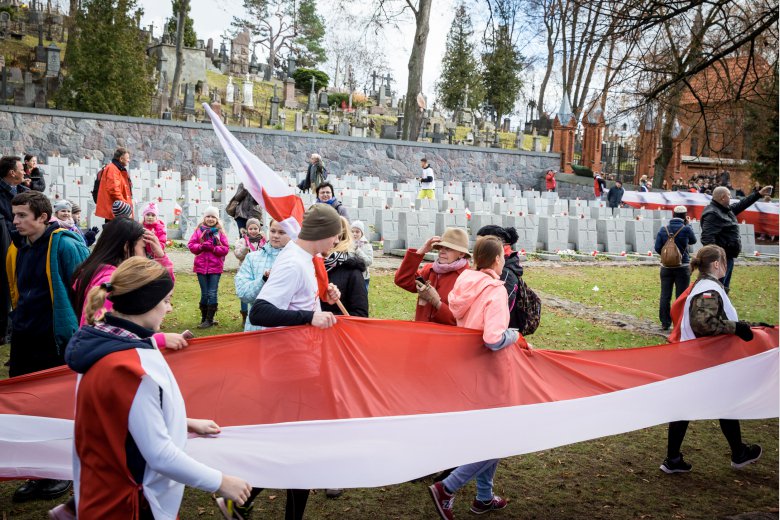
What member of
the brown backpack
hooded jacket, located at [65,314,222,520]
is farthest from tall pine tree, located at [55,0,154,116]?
hooded jacket, located at [65,314,222,520]

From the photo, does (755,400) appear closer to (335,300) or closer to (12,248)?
(335,300)

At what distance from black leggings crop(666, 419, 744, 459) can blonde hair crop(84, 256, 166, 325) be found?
4.63 m

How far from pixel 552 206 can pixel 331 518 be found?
21665mm

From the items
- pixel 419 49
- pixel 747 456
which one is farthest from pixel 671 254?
pixel 419 49

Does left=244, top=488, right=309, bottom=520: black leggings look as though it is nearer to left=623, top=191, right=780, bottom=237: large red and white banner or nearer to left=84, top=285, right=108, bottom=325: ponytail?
left=84, top=285, right=108, bottom=325: ponytail

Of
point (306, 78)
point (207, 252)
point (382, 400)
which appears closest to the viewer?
point (382, 400)

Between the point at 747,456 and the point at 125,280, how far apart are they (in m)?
5.44

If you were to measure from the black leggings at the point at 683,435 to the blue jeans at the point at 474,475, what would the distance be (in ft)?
5.96

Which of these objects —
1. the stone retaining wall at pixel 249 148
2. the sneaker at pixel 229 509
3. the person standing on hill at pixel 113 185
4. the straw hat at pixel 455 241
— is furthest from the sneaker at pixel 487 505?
the stone retaining wall at pixel 249 148

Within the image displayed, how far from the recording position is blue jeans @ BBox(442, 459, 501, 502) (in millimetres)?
4879

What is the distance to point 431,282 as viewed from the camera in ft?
19.1

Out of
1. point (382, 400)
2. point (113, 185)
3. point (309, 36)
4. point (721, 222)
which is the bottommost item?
point (382, 400)

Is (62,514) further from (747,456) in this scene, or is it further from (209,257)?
(209,257)

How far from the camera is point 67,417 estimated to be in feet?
13.6
